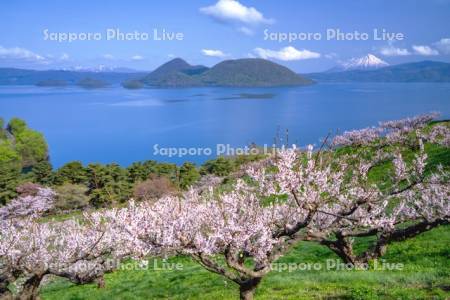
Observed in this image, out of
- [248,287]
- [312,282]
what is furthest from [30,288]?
[312,282]

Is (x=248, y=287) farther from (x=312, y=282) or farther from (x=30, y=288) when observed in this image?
(x=30, y=288)

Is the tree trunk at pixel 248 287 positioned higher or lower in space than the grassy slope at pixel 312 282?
higher

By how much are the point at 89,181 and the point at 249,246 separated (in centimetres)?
6708

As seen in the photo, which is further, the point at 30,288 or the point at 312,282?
→ the point at 30,288

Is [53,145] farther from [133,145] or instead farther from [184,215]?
[184,215]

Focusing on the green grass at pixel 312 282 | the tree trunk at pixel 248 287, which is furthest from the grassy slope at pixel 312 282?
the tree trunk at pixel 248 287

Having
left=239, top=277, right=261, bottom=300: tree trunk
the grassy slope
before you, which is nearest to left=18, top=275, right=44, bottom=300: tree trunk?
the grassy slope

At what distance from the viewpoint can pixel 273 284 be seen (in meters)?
15.3

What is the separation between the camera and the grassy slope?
12664 mm

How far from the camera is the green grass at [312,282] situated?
12.7m

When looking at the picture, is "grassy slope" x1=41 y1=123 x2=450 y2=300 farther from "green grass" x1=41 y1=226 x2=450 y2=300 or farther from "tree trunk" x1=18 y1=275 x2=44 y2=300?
Answer: "tree trunk" x1=18 y1=275 x2=44 y2=300

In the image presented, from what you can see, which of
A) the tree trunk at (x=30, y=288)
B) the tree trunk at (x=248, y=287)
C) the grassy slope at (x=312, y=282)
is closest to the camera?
the tree trunk at (x=248, y=287)

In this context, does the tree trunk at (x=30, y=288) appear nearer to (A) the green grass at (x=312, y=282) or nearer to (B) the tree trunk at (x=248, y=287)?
(A) the green grass at (x=312, y=282)

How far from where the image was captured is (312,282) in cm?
1470
